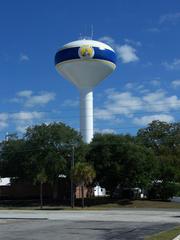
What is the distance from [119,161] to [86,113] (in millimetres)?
23356

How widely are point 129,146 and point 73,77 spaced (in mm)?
22645

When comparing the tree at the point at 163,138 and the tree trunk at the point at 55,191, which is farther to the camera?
the tree at the point at 163,138

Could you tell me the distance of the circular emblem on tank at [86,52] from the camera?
84438 mm

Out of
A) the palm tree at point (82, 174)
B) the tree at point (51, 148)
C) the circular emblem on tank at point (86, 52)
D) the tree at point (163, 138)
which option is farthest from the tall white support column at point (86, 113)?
A: the palm tree at point (82, 174)

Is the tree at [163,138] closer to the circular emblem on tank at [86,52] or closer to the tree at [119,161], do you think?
the tree at [119,161]

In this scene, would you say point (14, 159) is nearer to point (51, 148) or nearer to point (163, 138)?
point (51, 148)

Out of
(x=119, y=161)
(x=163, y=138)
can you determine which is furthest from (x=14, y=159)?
(x=163, y=138)

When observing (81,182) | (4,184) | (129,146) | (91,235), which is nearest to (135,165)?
(129,146)

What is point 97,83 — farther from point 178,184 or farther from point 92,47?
point 178,184

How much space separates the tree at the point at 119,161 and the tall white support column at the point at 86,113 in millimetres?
17750

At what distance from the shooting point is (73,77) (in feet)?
292

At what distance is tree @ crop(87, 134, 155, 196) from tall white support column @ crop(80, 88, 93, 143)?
58.2 feet

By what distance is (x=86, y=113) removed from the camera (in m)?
92.3

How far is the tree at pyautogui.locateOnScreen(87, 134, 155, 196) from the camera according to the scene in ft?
229
